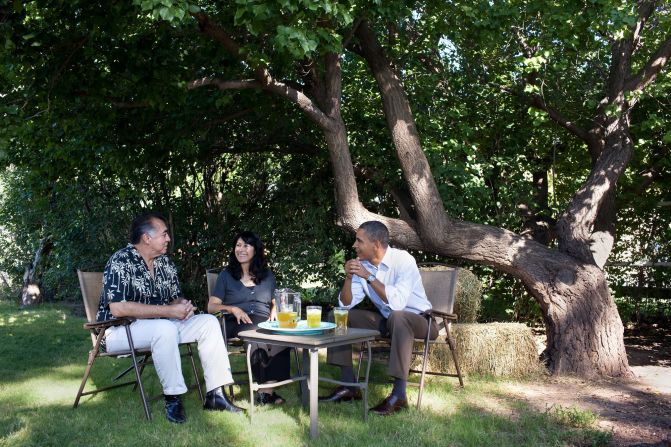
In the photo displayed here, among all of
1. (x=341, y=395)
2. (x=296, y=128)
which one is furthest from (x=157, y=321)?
(x=296, y=128)

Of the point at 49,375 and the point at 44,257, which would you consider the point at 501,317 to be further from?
the point at 44,257

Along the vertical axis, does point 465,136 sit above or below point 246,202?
above

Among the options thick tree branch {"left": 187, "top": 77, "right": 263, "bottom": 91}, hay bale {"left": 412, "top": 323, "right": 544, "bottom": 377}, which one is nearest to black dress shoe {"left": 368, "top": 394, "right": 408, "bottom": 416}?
hay bale {"left": 412, "top": 323, "right": 544, "bottom": 377}

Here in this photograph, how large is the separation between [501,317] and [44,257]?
28.0ft

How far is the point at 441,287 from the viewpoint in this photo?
544 cm

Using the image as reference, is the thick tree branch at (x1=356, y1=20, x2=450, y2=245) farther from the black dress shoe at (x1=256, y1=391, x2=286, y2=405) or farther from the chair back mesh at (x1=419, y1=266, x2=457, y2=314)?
the black dress shoe at (x1=256, y1=391, x2=286, y2=405)

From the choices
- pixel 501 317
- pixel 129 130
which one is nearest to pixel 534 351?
pixel 501 317

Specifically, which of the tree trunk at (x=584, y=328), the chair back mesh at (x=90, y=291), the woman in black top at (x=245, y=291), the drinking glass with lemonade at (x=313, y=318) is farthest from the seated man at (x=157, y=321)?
the tree trunk at (x=584, y=328)

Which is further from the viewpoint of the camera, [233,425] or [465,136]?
[465,136]

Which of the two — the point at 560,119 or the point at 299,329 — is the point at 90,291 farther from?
the point at 560,119

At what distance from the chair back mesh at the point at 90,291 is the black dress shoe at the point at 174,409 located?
839mm

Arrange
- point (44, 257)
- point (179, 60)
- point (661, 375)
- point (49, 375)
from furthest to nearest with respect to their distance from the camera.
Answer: point (44, 257)
point (179, 60)
point (661, 375)
point (49, 375)

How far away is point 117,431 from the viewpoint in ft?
13.0

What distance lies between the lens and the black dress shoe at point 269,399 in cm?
462
